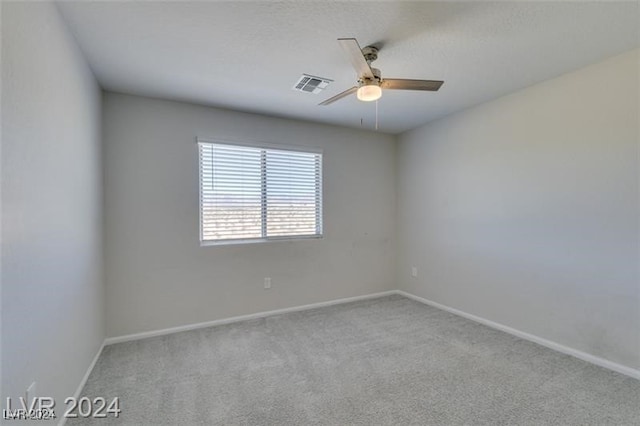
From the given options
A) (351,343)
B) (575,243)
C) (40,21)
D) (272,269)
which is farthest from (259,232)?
(575,243)

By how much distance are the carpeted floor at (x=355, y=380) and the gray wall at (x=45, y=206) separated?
0.53 metres

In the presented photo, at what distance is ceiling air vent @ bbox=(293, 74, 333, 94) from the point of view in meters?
2.61

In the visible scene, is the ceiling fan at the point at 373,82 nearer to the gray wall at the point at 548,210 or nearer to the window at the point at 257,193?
the gray wall at the point at 548,210

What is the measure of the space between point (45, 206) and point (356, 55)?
6.52 ft

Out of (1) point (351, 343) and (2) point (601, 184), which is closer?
(2) point (601, 184)

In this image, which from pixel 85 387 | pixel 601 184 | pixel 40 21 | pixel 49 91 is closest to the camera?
pixel 40 21

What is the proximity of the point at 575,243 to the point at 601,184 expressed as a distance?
1.74ft

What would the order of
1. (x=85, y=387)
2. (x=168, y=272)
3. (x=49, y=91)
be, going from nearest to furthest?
(x=49, y=91) → (x=85, y=387) → (x=168, y=272)

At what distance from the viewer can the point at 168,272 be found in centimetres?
309

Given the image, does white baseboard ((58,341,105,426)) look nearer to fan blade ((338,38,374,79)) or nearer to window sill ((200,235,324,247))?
window sill ((200,235,324,247))

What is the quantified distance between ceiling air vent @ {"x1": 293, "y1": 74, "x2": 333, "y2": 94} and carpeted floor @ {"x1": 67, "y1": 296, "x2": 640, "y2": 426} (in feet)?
8.16

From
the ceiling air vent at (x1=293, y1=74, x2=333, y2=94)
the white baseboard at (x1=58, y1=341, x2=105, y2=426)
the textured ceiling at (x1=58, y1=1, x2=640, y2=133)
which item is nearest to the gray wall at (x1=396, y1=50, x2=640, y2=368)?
the textured ceiling at (x1=58, y1=1, x2=640, y2=133)

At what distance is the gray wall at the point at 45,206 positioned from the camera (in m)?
1.23

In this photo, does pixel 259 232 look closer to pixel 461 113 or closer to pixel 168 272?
pixel 168 272
